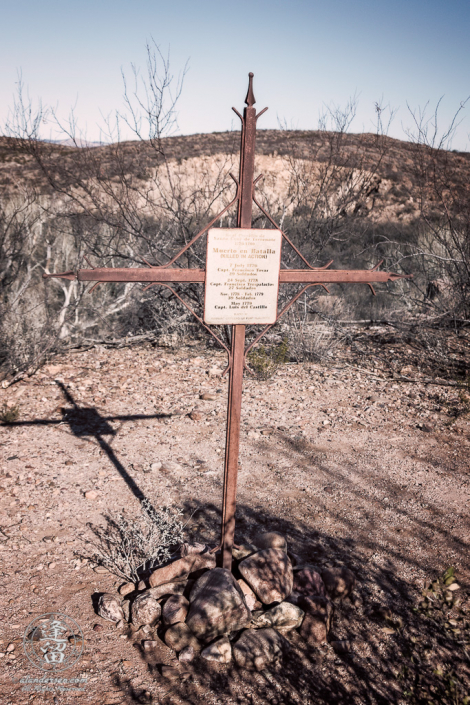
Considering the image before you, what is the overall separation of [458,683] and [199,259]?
5.36 meters

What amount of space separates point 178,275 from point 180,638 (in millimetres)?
1739

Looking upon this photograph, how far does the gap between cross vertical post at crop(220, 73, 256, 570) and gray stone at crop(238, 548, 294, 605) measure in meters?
0.14

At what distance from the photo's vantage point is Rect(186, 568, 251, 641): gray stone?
90.8 inches

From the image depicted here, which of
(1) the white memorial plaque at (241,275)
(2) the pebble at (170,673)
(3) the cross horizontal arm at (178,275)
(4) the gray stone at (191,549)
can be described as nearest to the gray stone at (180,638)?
(2) the pebble at (170,673)

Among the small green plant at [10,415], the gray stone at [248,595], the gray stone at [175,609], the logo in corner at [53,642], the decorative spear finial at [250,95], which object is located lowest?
the logo in corner at [53,642]

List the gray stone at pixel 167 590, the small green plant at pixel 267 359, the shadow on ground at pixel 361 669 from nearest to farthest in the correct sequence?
the shadow on ground at pixel 361 669 → the gray stone at pixel 167 590 → the small green plant at pixel 267 359

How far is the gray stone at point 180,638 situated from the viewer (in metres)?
2.28

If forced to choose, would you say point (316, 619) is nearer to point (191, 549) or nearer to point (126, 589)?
point (191, 549)

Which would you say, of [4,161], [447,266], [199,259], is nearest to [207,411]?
[199,259]

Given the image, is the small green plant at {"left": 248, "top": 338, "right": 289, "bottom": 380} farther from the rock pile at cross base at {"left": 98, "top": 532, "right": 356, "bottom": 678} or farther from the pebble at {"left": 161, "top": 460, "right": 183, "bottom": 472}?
the rock pile at cross base at {"left": 98, "top": 532, "right": 356, "bottom": 678}

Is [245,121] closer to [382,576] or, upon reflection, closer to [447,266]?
[382,576]

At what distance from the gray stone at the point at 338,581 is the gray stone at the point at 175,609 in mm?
799

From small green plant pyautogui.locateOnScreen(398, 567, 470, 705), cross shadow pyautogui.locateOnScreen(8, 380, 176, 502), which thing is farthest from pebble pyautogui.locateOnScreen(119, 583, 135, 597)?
cross shadow pyautogui.locateOnScreen(8, 380, 176, 502)

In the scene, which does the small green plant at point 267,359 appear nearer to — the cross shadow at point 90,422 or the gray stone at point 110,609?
the cross shadow at point 90,422
